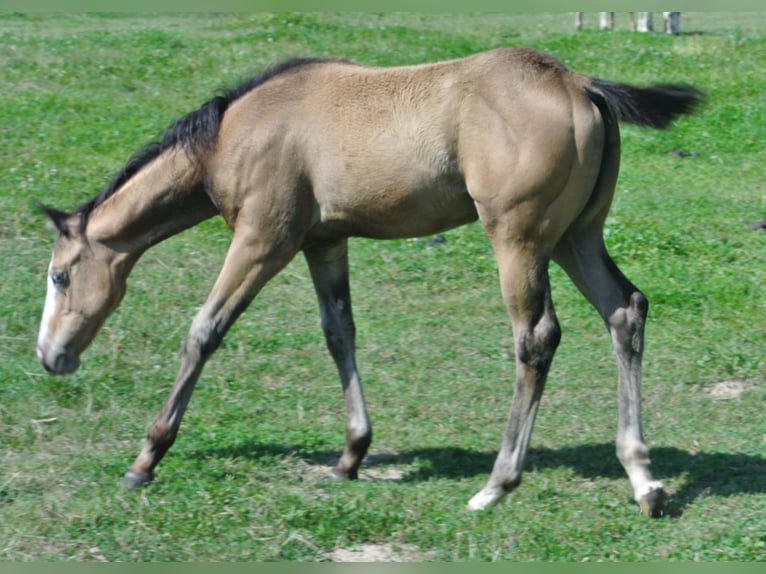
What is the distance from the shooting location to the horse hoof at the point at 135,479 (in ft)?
20.7

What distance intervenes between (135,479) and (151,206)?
151 cm

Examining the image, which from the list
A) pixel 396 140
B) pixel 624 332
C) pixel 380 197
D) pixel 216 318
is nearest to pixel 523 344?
pixel 624 332

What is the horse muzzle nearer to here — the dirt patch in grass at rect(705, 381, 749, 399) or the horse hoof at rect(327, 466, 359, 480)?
the horse hoof at rect(327, 466, 359, 480)

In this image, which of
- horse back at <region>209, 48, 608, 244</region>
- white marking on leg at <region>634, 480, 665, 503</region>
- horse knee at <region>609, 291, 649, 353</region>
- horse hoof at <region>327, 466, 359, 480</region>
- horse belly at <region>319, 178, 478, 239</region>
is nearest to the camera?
horse back at <region>209, 48, 608, 244</region>

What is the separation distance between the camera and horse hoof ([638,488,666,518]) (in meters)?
6.06

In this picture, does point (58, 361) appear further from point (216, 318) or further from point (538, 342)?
point (538, 342)

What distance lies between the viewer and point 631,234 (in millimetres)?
10414

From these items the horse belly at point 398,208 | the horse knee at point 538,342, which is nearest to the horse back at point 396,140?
the horse belly at point 398,208

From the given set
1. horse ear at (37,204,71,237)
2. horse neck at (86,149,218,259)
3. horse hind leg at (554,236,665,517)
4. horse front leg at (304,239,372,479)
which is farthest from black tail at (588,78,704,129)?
horse ear at (37,204,71,237)

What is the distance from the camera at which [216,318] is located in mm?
6457

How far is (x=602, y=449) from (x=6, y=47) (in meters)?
10.7

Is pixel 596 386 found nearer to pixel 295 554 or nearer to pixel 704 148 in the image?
pixel 295 554

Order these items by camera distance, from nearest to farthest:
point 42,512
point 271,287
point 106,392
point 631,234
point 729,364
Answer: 1. point 42,512
2. point 106,392
3. point 729,364
4. point 271,287
5. point 631,234

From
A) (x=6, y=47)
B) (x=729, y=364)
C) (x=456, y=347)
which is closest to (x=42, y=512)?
(x=456, y=347)
